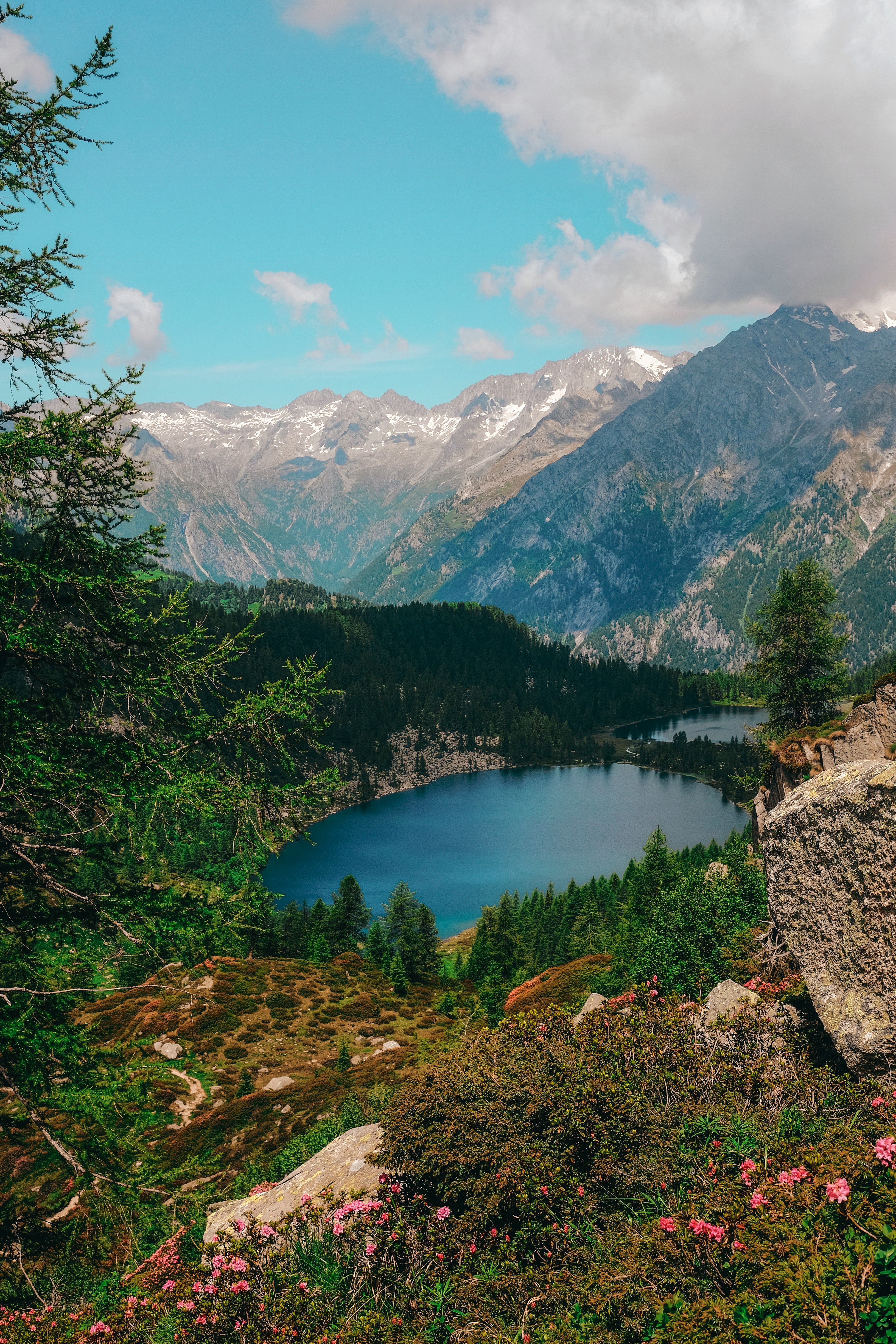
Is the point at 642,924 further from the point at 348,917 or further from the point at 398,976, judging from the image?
the point at 348,917

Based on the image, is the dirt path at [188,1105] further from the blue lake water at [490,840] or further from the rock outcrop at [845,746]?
the blue lake water at [490,840]

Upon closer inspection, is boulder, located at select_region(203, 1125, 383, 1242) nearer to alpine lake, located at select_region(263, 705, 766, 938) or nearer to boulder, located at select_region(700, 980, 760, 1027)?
boulder, located at select_region(700, 980, 760, 1027)

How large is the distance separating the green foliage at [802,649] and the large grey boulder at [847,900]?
34.4 meters

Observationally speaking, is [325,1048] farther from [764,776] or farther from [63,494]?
[63,494]

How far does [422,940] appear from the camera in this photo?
240 ft

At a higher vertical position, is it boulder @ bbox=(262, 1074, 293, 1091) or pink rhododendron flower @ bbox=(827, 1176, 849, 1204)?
pink rhododendron flower @ bbox=(827, 1176, 849, 1204)

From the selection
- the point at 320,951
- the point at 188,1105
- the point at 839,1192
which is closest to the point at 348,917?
the point at 320,951

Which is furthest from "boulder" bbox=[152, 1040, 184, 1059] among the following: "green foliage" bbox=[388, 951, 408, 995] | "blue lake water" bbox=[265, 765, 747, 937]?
"blue lake water" bbox=[265, 765, 747, 937]

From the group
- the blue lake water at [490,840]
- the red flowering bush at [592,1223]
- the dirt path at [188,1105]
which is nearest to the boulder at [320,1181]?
the red flowering bush at [592,1223]

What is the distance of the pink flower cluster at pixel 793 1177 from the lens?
325 inches

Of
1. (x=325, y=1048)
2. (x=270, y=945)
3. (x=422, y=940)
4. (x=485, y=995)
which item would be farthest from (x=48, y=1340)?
(x=270, y=945)

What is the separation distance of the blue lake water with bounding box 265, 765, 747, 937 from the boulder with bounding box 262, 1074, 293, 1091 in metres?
66.9

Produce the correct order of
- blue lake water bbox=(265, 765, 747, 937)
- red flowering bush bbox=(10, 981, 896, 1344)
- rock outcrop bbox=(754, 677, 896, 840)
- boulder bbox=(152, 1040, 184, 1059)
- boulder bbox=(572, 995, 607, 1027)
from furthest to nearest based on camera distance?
blue lake water bbox=(265, 765, 747, 937) < boulder bbox=(152, 1040, 184, 1059) < rock outcrop bbox=(754, 677, 896, 840) < boulder bbox=(572, 995, 607, 1027) < red flowering bush bbox=(10, 981, 896, 1344)

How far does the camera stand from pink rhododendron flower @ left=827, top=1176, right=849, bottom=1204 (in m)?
7.48
